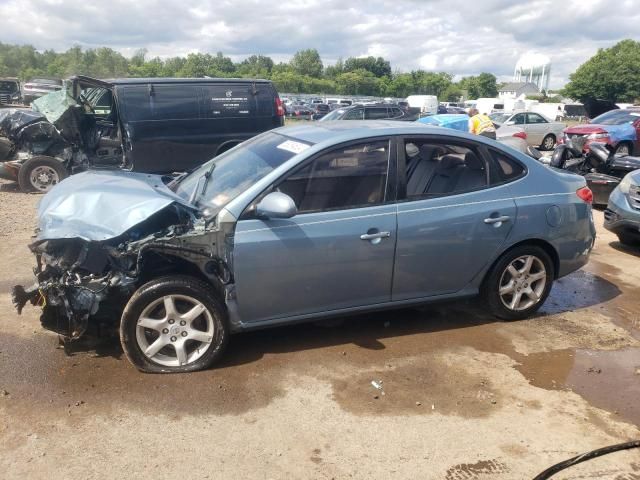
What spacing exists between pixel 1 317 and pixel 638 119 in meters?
16.2

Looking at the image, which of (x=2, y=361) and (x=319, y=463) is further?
(x=2, y=361)

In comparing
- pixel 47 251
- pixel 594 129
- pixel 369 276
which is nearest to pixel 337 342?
pixel 369 276

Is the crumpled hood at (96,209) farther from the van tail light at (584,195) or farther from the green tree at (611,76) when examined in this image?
the green tree at (611,76)

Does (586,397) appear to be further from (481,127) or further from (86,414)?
(481,127)

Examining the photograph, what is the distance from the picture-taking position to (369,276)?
409 centimetres

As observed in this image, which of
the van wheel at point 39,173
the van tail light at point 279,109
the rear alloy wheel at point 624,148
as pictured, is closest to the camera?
the van tail light at point 279,109

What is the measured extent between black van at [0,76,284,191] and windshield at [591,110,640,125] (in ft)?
36.2

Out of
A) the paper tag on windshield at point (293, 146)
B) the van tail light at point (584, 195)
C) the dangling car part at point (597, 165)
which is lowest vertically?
the dangling car part at point (597, 165)

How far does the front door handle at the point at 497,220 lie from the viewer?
14.5 ft

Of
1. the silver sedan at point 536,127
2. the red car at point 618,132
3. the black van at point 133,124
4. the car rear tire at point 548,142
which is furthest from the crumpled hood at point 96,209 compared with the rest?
the car rear tire at point 548,142

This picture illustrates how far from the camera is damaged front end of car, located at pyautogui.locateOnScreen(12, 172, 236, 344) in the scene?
3.61 metres

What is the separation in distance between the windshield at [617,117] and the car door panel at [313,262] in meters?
14.4

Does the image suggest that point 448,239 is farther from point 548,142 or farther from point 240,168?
point 548,142

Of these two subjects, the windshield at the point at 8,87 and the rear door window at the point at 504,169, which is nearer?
the rear door window at the point at 504,169
